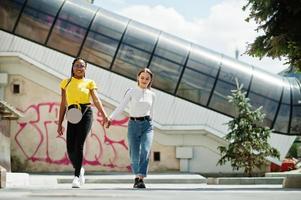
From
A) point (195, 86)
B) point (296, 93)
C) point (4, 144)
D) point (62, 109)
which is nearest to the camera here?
point (62, 109)

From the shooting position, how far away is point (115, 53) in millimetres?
18109

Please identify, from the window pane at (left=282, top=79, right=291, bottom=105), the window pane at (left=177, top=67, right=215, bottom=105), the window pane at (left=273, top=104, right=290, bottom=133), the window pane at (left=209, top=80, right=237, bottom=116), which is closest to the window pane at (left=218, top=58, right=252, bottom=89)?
the window pane at (left=209, top=80, right=237, bottom=116)

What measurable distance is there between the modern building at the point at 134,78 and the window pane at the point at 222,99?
3 cm

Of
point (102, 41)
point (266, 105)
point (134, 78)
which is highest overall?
point (102, 41)

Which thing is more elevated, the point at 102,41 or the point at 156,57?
the point at 102,41

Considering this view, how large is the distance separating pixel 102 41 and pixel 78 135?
41.9 feet

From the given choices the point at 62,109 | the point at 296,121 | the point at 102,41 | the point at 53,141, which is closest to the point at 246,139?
the point at 296,121

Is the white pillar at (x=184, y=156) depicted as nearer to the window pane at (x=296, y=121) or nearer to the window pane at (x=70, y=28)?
the window pane at (x=296, y=121)

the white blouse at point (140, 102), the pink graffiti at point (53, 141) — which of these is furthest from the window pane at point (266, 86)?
the white blouse at point (140, 102)

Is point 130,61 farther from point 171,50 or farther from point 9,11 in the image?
point 9,11

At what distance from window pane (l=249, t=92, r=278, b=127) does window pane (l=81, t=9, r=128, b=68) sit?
16.2ft

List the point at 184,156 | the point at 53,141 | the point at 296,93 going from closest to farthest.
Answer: the point at 184,156, the point at 53,141, the point at 296,93

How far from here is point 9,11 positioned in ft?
61.5

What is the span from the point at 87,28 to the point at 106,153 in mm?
4299
